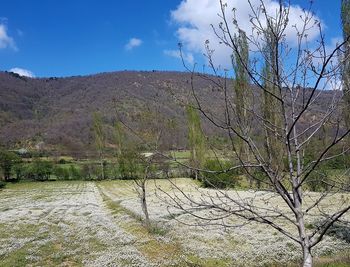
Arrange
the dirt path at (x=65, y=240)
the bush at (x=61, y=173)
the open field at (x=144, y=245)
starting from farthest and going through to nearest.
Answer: the bush at (x=61, y=173) → the dirt path at (x=65, y=240) → the open field at (x=144, y=245)

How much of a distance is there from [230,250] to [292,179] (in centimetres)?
1887

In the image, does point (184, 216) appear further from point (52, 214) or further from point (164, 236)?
point (52, 214)

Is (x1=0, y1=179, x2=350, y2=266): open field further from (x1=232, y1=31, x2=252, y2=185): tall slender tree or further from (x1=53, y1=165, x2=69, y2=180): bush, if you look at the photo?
(x1=53, y1=165, x2=69, y2=180): bush

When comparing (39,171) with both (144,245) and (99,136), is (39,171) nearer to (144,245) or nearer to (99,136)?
(99,136)

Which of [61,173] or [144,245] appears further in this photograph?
[61,173]

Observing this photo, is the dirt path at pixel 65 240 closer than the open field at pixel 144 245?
No

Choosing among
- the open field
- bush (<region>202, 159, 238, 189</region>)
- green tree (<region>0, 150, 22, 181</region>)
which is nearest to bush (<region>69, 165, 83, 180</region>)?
green tree (<region>0, 150, 22, 181</region>)

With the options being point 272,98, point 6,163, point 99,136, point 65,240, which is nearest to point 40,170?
point 6,163

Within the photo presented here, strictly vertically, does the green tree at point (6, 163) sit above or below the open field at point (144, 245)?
above

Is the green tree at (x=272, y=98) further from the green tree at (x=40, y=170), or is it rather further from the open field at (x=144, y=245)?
the green tree at (x=40, y=170)

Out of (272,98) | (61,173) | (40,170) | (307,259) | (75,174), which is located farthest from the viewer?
(75,174)

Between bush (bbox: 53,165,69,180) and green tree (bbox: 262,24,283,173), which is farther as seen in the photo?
bush (bbox: 53,165,69,180)

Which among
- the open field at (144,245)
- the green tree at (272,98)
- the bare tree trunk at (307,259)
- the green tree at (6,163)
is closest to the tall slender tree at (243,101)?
the green tree at (272,98)

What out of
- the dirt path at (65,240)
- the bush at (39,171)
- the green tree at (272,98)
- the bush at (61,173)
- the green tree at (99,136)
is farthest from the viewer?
the green tree at (99,136)
